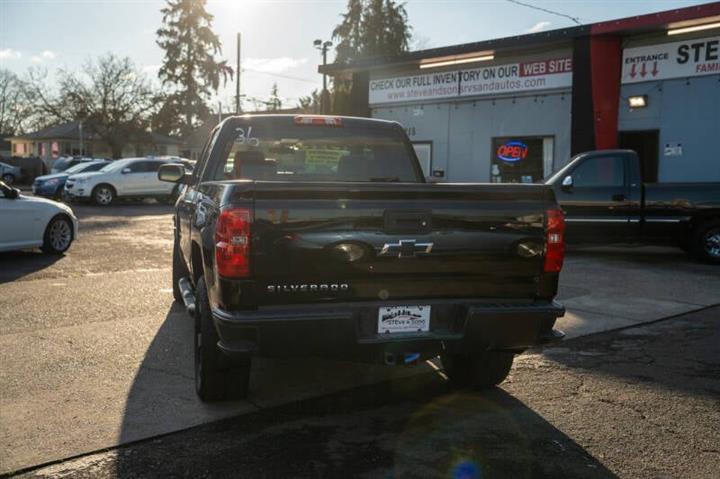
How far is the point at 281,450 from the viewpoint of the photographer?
3.76 metres

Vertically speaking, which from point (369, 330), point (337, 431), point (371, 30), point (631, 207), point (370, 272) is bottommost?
point (337, 431)

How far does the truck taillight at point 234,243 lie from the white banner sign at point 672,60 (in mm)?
Answer: 13989

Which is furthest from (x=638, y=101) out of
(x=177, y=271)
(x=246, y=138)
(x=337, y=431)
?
(x=337, y=431)

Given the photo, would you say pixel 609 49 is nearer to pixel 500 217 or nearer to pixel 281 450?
pixel 500 217

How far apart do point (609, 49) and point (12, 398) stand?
1529cm

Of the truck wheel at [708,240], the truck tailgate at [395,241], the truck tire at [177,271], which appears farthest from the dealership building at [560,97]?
the truck tailgate at [395,241]

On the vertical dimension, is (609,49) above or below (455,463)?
above

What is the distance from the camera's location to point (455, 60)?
19094 mm

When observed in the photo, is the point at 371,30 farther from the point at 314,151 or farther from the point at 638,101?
the point at 314,151

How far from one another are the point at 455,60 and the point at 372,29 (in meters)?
31.3

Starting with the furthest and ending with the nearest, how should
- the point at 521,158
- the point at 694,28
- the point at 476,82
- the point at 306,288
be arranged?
the point at 476,82 → the point at 521,158 → the point at 694,28 → the point at 306,288

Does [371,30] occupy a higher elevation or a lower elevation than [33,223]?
higher

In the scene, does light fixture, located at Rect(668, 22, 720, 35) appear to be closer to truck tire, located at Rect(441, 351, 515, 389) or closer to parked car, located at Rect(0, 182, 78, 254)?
truck tire, located at Rect(441, 351, 515, 389)

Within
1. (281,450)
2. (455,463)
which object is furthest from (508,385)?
(281,450)
